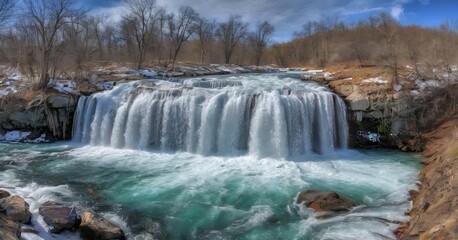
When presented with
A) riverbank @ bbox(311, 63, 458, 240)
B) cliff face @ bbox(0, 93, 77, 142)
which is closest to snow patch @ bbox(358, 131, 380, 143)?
riverbank @ bbox(311, 63, 458, 240)

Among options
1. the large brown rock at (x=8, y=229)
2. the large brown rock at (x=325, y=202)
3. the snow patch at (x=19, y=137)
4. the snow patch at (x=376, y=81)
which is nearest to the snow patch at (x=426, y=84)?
the snow patch at (x=376, y=81)

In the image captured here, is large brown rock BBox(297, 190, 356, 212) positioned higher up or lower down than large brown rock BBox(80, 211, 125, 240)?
higher up

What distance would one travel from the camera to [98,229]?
20.5ft

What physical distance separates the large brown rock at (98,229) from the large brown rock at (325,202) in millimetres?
4284

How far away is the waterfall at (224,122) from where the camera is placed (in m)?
13.0

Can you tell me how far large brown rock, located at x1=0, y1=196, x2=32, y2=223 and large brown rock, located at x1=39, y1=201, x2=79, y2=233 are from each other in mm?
309

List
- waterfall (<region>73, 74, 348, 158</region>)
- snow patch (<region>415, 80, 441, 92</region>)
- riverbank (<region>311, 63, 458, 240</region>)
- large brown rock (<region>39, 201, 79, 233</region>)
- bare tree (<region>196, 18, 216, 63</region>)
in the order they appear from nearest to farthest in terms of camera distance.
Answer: large brown rock (<region>39, 201, 79, 233</region>) < waterfall (<region>73, 74, 348, 158</region>) < riverbank (<region>311, 63, 458, 240</region>) < snow patch (<region>415, 80, 441, 92</region>) < bare tree (<region>196, 18, 216, 63</region>)

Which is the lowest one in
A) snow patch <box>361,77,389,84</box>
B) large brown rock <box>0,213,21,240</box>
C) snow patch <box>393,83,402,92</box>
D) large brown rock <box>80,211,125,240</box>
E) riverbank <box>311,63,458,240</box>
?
large brown rock <box>80,211,125,240</box>

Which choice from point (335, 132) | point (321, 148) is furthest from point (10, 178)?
point (335, 132)

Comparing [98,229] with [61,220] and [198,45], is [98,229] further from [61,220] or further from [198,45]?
[198,45]

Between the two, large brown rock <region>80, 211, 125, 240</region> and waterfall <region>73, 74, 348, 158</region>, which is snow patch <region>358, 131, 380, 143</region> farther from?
large brown rock <region>80, 211, 125, 240</region>

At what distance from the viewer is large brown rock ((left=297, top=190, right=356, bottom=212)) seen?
305 inches

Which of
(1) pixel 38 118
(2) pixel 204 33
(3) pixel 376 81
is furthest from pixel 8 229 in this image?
(2) pixel 204 33

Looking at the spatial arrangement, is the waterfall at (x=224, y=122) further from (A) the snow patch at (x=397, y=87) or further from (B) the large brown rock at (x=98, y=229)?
(B) the large brown rock at (x=98, y=229)
